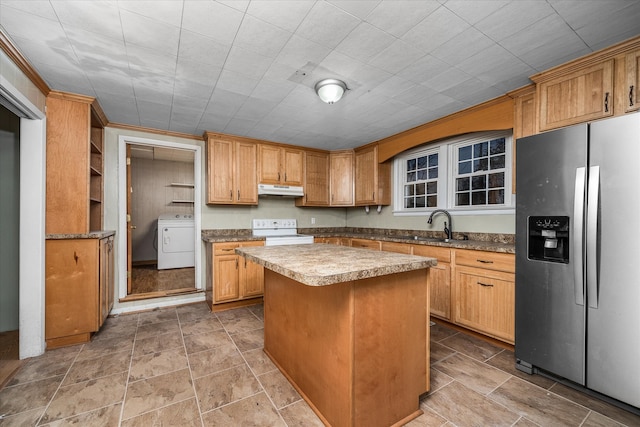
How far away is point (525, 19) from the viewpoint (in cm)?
160

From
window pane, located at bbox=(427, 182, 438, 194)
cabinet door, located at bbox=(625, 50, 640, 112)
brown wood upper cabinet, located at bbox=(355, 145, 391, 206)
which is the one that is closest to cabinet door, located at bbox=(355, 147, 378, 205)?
brown wood upper cabinet, located at bbox=(355, 145, 391, 206)

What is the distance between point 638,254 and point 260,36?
8.47ft

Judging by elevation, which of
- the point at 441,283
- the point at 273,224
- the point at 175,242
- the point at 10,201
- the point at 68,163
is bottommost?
the point at 441,283

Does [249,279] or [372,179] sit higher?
[372,179]

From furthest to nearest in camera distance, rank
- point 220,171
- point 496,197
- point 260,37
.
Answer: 1. point 220,171
2. point 496,197
3. point 260,37

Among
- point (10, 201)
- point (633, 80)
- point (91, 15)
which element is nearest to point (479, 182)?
point (633, 80)

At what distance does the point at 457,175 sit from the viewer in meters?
3.45

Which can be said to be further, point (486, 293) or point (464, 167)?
point (464, 167)

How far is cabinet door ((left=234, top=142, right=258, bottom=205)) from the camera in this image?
3885 millimetres

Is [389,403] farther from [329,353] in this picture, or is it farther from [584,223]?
[584,223]

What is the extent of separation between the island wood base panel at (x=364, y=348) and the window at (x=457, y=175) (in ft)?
6.63

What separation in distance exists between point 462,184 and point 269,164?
8.68ft

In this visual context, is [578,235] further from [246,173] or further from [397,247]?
[246,173]

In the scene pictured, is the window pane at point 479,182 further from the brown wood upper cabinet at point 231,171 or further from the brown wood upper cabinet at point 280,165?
the brown wood upper cabinet at point 231,171
